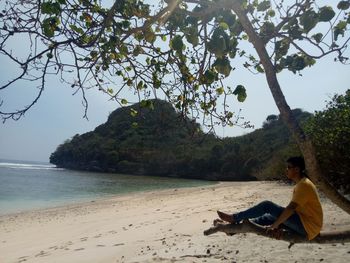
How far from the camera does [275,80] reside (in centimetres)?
352

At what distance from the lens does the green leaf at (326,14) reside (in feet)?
11.4

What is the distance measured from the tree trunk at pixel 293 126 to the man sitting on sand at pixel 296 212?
27.6 inches

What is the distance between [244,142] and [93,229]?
5231cm

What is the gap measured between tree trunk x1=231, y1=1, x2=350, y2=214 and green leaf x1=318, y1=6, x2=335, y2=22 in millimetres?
560

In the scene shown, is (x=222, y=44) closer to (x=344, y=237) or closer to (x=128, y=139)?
(x=344, y=237)

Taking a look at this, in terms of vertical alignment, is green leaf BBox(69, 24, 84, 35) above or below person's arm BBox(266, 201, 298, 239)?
above

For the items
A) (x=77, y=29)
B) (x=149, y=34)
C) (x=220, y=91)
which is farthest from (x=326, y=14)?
(x=77, y=29)

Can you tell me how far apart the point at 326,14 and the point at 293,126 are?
1014mm

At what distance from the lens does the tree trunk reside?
3334 mm

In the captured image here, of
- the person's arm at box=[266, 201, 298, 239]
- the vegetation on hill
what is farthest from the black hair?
the vegetation on hill

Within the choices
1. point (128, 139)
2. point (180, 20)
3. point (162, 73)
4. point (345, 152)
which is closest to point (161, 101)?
point (162, 73)

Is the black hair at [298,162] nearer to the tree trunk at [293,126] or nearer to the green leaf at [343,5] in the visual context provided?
the tree trunk at [293,126]

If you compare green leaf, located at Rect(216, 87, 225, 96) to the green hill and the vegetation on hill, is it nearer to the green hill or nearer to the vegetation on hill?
the vegetation on hill

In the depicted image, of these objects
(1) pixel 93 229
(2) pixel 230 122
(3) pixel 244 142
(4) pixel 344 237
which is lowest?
(1) pixel 93 229
